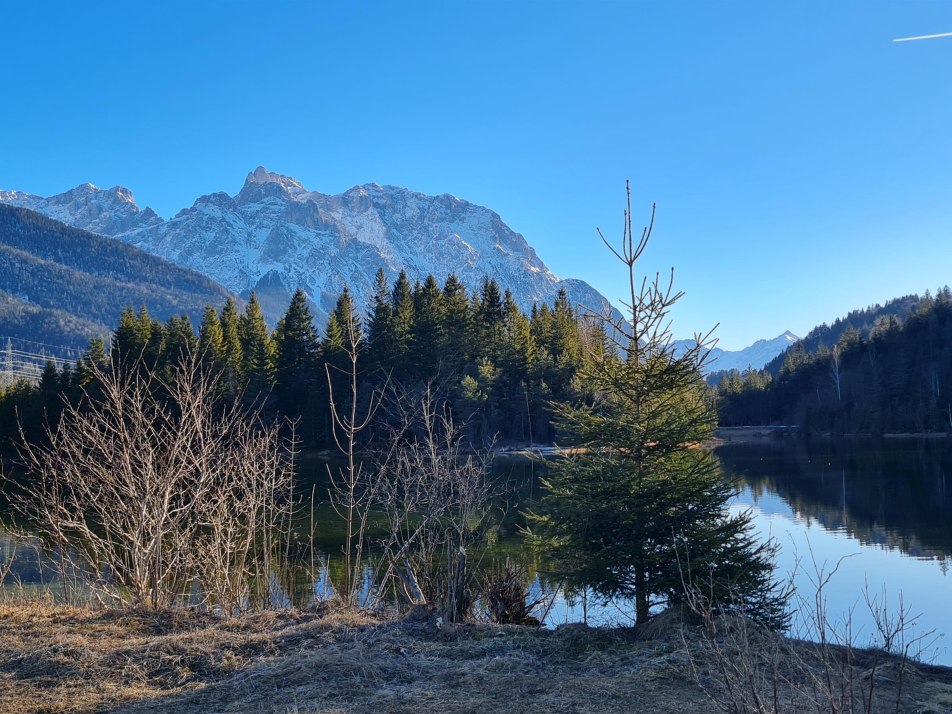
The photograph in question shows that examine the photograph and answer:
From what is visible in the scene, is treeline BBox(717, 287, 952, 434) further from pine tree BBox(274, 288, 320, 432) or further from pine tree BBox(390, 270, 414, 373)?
pine tree BBox(274, 288, 320, 432)

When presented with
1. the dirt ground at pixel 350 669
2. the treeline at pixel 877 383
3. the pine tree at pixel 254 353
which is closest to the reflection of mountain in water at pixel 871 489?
the dirt ground at pixel 350 669

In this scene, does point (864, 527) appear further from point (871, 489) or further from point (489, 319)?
point (489, 319)

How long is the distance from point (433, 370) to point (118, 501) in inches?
1848

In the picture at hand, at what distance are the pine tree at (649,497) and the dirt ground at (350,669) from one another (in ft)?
2.56

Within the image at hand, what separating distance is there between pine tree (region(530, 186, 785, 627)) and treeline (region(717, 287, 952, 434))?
56.4 metres

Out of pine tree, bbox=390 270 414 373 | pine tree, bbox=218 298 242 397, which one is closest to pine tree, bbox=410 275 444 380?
pine tree, bbox=390 270 414 373

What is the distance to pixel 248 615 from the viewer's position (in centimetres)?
881

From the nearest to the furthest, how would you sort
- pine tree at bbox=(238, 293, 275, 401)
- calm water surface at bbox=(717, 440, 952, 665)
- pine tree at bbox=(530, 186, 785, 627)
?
pine tree at bbox=(530, 186, 785, 627)
calm water surface at bbox=(717, 440, 952, 665)
pine tree at bbox=(238, 293, 275, 401)

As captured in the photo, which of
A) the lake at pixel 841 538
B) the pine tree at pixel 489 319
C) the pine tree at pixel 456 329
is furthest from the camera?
the pine tree at pixel 489 319

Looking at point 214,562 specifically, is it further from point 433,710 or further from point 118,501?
point 433,710

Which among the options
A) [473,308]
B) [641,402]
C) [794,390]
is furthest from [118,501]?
[794,390]

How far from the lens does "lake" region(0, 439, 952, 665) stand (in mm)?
13336

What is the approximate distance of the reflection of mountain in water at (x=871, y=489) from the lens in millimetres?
22609

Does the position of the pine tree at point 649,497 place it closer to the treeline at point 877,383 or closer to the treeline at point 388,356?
the treeline at point 388,356
